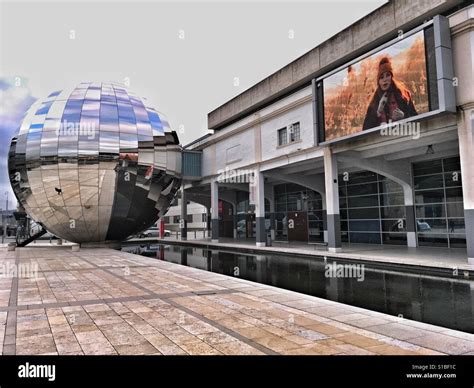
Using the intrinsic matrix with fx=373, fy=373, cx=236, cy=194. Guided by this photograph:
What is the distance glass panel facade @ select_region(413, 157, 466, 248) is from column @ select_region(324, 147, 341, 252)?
225 inches

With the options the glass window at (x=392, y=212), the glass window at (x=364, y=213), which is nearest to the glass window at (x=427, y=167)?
the glass window at (x=392, y=212)

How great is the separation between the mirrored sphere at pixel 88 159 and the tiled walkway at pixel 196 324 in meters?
10.9

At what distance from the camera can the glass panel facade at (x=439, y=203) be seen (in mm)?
19750

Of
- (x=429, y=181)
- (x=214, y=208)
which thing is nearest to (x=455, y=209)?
(x=429, y=181)

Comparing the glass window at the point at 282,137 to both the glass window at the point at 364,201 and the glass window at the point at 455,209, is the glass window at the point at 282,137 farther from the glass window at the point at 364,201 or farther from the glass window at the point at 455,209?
the glass window at the point at 455,209

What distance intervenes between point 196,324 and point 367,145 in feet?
47.3

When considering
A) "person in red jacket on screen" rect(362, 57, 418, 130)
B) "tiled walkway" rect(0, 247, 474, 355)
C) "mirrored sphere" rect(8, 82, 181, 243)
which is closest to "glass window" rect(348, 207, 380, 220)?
"person in red jacket on screen" rect(362, 57, 418, 130)

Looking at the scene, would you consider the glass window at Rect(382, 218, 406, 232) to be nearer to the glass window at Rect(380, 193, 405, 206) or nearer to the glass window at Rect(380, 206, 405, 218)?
the glass window at Rect(380, 206, 405, 218)

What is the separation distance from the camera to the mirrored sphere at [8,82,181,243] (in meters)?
20.8

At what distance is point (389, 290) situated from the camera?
408 inches
